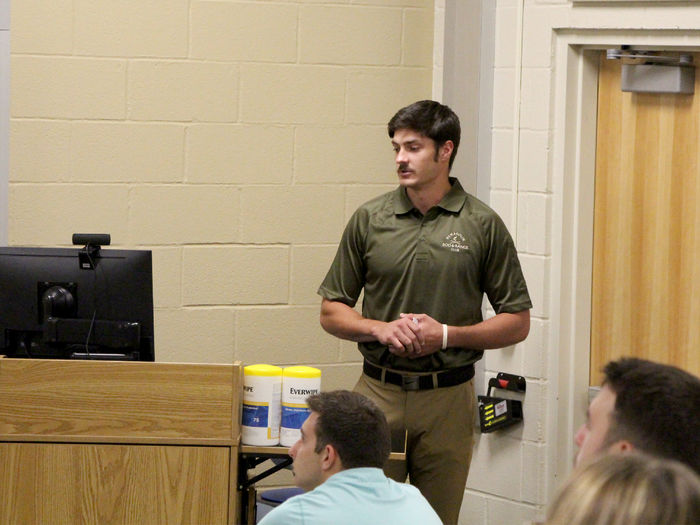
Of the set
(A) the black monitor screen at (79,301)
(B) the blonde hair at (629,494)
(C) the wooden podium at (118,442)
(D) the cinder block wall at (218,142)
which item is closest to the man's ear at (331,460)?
(C) the wooden podium at (118,442)

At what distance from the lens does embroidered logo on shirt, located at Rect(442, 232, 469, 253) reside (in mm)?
3291

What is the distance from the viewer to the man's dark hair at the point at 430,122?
333 cm

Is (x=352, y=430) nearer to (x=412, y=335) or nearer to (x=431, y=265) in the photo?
(x=412, y=335)

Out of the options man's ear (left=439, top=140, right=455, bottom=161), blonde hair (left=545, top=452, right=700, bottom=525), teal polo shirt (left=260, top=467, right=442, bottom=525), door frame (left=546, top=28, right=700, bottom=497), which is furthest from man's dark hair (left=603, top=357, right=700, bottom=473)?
door frame (left=546, top=28, right=700, bottom=497)

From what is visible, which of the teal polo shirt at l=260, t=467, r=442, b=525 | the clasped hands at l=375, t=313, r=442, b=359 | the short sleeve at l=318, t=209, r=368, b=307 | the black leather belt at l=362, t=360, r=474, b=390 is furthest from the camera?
the short sleeve at l=318, t=209, r=368, b=307

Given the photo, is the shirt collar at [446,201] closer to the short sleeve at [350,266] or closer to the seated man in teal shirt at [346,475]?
the short sleeve at [350,266]

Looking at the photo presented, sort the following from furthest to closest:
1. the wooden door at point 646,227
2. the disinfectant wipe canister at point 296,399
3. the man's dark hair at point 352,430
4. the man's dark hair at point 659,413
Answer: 1. the wooden door at point 646,227
2. the disinfectant wipe canister at point 296,399
3. the man's dark hair at point 352,430
4. the man's dark hair at point 659,413

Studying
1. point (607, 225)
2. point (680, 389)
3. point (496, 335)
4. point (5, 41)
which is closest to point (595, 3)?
point (607, 225)

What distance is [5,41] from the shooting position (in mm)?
3887

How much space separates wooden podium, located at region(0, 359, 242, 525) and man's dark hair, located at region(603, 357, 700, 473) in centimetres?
Answer: 138

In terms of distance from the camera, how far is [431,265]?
328 cm

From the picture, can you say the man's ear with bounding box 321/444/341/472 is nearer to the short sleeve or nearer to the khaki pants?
the khaki pants

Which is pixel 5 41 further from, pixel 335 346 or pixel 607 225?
pixel 607 225

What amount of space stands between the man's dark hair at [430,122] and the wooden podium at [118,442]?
39.7 inches
